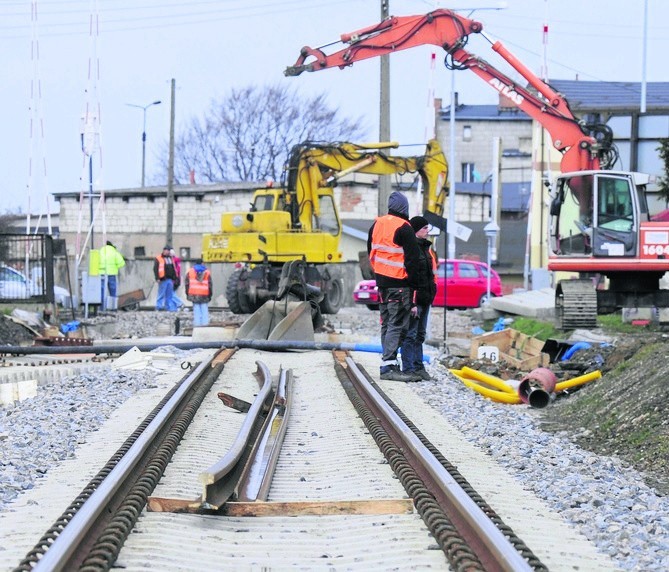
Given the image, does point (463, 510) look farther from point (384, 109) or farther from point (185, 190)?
point (185, 190)

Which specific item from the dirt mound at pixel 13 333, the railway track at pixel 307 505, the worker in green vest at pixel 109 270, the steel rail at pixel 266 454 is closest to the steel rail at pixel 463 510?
the railway track at pixel 307 505

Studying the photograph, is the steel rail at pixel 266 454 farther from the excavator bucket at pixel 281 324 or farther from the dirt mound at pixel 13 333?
the dirt mound at pixel 13 333

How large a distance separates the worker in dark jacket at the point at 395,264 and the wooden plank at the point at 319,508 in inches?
264

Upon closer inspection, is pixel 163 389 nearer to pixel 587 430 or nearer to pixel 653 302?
pixel 587 430

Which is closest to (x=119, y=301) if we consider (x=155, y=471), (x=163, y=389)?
(x=163, y=389)

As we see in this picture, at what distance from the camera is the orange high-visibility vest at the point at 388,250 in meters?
13.0

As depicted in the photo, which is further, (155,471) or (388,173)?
(388,173)

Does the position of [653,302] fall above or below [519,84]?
below

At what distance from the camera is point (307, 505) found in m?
6.40

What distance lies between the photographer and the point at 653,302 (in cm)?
2223

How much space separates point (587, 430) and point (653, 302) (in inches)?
480

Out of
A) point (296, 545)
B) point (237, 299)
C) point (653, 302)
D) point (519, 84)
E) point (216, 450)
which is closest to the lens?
point (296, 545)

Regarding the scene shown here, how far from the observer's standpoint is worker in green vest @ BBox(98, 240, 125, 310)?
98.4 feet

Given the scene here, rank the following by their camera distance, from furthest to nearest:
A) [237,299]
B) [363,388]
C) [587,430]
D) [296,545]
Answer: [237,299]
[363,388]
[587,430]
[296,545]
